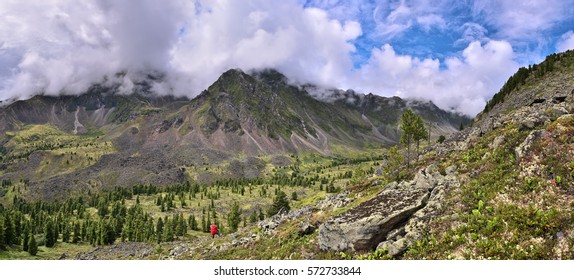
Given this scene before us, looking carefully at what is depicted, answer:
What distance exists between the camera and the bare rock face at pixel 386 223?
29734mm

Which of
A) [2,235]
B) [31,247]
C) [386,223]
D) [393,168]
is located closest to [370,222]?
[386,223]

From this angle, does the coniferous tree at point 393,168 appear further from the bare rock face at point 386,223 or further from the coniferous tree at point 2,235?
the coniferous tree at point 2,235

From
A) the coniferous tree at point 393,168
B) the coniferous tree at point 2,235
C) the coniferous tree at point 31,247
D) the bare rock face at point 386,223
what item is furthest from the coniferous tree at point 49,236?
the bare rock face at point 386,223

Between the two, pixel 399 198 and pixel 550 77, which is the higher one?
pixel 550 77

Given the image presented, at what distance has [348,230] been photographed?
104 ft

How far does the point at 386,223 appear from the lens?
30797 millimetres

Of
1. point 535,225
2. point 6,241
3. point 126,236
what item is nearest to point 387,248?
point 535,225

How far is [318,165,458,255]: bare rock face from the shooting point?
29734 millimetres

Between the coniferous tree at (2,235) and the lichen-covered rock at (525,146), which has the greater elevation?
the lichen-covered rock at (525,146)

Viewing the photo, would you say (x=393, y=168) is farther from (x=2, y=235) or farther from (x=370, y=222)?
(x=2, y=235)

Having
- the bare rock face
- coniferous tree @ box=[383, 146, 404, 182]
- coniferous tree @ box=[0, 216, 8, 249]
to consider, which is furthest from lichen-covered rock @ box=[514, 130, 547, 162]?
coniferous tree @ box=[0, 216, 8, 249]

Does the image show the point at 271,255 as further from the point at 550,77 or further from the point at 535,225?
the point at 550,77
